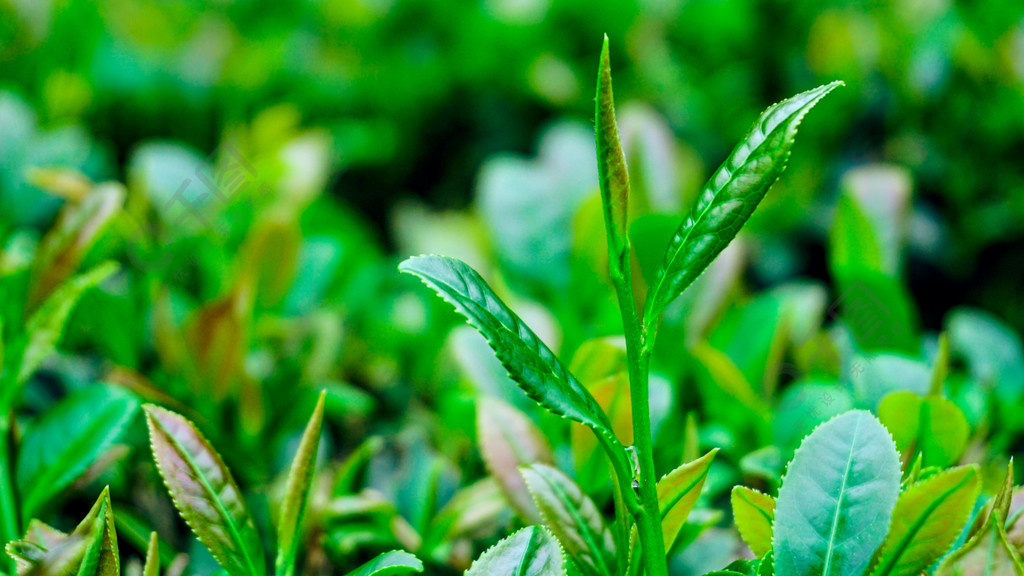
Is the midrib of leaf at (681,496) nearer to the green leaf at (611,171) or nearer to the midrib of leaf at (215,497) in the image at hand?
the green leaf at (611,171)

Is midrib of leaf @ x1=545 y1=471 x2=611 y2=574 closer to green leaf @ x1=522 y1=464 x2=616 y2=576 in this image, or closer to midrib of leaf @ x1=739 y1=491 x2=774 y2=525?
green leaf @ x1=522 y1=464 x2=616 y2=576

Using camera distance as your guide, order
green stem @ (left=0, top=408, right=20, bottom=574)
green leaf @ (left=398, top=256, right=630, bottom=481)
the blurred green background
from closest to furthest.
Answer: green leaf @ (left=398, top=256, right=630, bottom=481) < green stem @ (left=0, top=408, right=20, bottom=574) < the blurred green background

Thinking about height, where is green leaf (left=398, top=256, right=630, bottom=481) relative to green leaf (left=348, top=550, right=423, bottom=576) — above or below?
above

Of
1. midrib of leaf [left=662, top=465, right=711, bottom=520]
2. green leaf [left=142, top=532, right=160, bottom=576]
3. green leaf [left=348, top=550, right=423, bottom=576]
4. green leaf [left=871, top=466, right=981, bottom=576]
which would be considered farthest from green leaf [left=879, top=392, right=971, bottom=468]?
green leaf [left=142, top=532, right=160, bottom=576]

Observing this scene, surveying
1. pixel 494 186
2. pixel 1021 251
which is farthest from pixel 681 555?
pixel 1021 251

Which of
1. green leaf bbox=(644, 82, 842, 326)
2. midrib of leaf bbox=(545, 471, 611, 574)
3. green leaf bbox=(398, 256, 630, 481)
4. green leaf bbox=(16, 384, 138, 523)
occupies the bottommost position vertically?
midrib of leaf bbox=(545, 471, 611, 574)

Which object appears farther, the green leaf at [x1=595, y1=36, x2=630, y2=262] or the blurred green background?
the blurred green background

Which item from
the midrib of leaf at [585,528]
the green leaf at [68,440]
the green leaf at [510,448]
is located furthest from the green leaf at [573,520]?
the green leaf at [68,440]

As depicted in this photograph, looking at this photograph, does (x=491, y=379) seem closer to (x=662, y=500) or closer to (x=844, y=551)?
(x=662, y=500)
